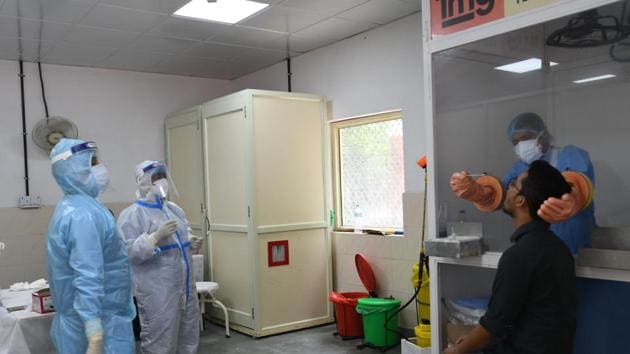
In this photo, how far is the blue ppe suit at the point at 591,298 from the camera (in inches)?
79.1

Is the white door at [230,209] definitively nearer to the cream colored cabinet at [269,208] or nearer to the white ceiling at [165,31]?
the cream colored cabinet at [269,208]

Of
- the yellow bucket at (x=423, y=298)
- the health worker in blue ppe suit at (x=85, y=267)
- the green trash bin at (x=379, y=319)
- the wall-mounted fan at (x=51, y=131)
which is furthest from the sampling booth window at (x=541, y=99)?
the wall-mounted fan at (x=51, y=131)

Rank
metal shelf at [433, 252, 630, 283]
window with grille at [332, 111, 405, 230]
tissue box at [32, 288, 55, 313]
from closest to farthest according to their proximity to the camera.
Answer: metal shelf at [433, 252, 630, 283] < tissue box at [32, 288, 55, 313] < window with grille at [332, 111, 405, 230]

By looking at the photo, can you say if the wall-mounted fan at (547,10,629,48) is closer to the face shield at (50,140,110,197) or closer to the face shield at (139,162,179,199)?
the face shield at (50,140,110,197)

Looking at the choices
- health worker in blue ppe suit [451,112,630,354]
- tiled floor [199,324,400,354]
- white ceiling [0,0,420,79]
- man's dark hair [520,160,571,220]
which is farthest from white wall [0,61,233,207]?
man's dark hair [520,160,571,220]

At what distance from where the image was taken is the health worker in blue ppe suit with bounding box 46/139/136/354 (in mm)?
2127

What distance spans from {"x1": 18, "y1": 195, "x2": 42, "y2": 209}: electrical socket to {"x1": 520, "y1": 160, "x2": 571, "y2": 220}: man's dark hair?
14.9 feet

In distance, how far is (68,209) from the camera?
88.1 inches

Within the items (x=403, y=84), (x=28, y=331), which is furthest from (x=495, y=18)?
(x=28, y=331)

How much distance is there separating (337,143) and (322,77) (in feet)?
2.05

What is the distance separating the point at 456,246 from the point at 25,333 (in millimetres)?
2213

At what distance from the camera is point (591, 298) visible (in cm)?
204

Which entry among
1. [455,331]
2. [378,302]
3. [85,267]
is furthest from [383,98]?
[85,267]

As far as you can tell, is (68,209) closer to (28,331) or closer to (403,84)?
(28,331)
